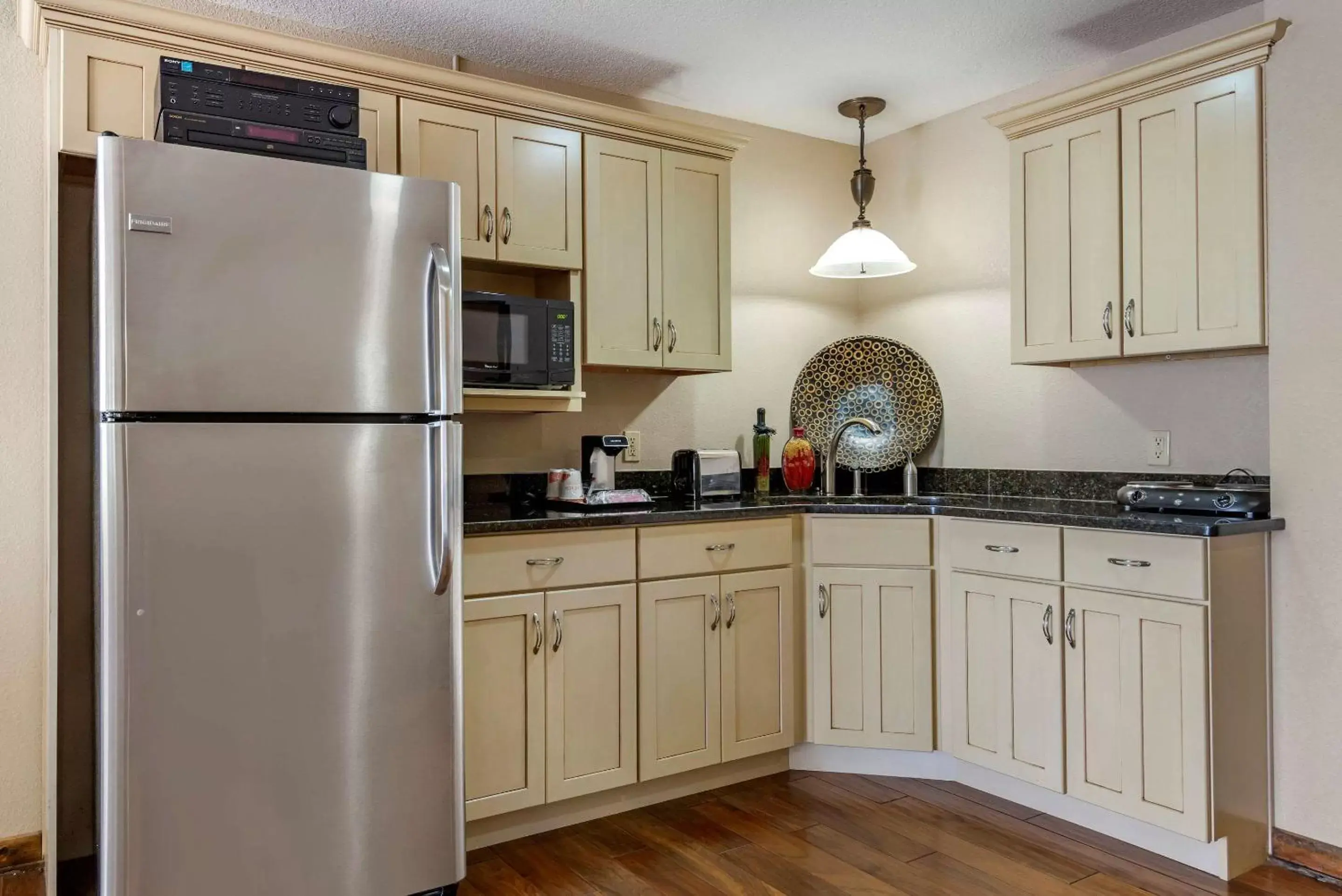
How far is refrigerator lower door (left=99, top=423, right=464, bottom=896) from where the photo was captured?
188 cm

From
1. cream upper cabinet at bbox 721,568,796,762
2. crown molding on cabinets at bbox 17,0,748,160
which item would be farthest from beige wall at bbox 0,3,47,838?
cream upper cabinet at bbox 721,568,796,762

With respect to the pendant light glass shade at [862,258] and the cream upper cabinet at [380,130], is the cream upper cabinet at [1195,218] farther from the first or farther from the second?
the cream upper cabinet at [380,130]

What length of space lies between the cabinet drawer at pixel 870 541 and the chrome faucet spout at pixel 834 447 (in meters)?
0.41

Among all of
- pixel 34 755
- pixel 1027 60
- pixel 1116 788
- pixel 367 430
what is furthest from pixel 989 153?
pixel 34 755

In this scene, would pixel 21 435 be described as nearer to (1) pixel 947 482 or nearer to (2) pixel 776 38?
(2) pixel 776 38

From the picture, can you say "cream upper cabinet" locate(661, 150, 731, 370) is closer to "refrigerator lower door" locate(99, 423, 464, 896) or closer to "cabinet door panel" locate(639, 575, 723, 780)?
"cabinet door panel" locate(639, 575, 723, 780)

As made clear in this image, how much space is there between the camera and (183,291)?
1.91 m

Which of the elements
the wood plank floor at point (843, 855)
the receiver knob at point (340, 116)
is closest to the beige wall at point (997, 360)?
the wood plank floor at point (843, 855)

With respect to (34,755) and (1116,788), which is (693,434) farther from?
(34,755)

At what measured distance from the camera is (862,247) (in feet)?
10.9

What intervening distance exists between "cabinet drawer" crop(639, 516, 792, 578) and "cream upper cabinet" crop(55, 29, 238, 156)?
5.59 feet

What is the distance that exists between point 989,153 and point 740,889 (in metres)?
2.70

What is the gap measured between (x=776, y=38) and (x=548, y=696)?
7.02ft

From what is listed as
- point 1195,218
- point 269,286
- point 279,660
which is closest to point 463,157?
point 269,286
